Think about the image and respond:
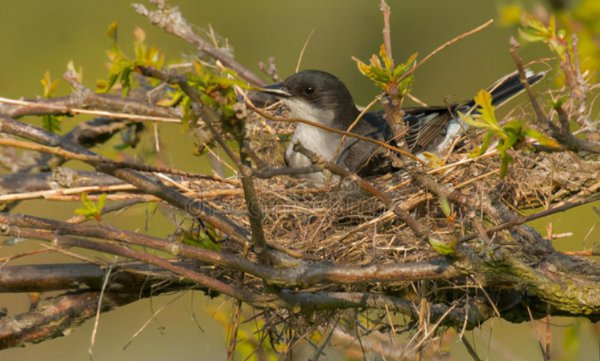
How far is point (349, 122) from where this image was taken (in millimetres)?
5238

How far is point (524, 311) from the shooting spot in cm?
313

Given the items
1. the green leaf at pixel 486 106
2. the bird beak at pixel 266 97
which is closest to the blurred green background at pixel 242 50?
the bird beak at pixel 266 97

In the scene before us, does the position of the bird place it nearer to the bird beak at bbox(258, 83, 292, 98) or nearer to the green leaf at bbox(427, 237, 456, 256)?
the bird beak at bbox(258, 83, 292, 98)

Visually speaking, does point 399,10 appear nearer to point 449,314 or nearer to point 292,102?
point 292,102

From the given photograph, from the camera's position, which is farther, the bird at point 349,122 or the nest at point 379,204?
the bird at point 349,122

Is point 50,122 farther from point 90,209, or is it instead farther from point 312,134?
point 90,209

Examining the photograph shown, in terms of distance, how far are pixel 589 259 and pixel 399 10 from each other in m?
6.35

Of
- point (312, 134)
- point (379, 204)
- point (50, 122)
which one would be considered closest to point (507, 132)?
point (379, 204)

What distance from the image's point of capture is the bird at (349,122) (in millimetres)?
4473

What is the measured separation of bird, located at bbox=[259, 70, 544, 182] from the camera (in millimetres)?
4473

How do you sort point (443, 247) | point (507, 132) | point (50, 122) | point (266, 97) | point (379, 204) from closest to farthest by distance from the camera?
point (507, 132) < point (443, 247) < point (379, 204) < point (50, 122) < point (266, 97)

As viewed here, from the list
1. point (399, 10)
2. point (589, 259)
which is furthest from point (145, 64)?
point (399, 10)

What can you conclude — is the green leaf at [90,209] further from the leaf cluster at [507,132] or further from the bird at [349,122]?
the bird at [349,122]

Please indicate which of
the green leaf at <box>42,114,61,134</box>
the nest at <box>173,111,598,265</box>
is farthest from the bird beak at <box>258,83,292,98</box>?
the green leaf at <box>42,114,61,134</box>
